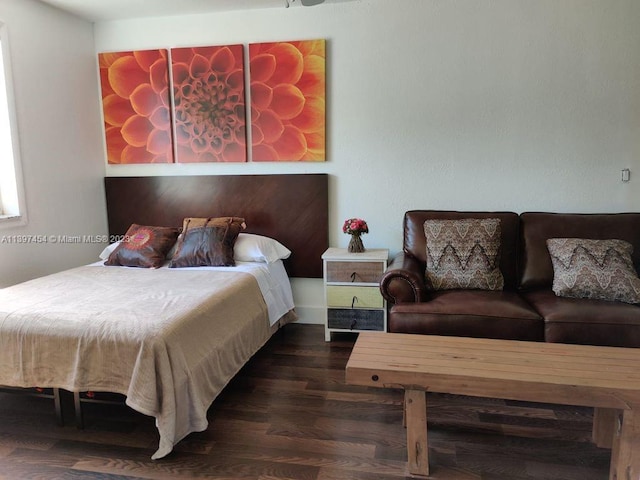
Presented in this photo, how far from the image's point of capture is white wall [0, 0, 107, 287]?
10.5ft

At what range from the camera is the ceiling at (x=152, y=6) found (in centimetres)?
340

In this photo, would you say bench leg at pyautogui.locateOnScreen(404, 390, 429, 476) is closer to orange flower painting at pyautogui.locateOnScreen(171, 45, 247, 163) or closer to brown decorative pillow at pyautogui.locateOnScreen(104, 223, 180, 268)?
brown decorative pillow at pyautogui.locateOnScreen(104, 223, 180, 268)

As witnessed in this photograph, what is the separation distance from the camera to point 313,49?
351 centimetres

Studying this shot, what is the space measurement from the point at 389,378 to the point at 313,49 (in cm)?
262

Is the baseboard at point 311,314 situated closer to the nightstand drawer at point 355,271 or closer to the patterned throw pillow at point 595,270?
the nightstand drawer at point 355,271

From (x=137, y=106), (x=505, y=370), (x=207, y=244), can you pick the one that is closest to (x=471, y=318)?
(x=505, y=370)

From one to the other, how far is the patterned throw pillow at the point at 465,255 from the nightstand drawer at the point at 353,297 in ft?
1.47

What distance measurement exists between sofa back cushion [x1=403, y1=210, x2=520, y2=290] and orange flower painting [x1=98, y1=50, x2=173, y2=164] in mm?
2073

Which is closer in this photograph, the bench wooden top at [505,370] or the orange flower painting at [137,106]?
the bench wooden top at [505,370]

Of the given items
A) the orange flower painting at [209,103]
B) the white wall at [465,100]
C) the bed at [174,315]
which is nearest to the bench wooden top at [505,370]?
the bed at [174,315]

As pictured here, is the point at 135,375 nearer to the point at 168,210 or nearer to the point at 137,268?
the point at 137,268

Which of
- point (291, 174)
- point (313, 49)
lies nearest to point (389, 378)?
point (291, 174)

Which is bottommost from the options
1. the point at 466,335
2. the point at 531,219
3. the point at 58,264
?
the point at 466,335

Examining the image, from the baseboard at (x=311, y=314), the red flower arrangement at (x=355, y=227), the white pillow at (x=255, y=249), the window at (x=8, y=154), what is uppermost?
the window at (x=8, y=154)
